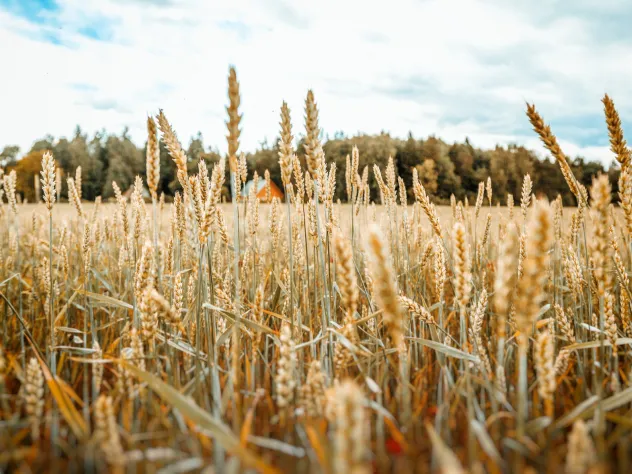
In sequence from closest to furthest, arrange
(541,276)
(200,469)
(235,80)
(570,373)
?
(541,276), (200,469), (235,80), (570,373)

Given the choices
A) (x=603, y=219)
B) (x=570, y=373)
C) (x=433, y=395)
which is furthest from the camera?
(x=570, y=373)

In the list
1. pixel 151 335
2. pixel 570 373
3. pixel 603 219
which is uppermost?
pixel 603 219

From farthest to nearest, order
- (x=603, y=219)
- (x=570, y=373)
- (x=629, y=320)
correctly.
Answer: (x=629, y=320) → (x=570, y=373) → (x=603, y=219)

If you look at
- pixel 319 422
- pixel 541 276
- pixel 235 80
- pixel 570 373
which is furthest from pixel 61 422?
pixel 570 373

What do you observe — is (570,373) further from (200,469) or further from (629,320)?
(200,469)

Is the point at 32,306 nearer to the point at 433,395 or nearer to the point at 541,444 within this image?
the point at 433,395

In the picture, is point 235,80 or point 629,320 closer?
point 235,80

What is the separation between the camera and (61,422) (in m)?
1.30

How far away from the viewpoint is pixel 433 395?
63.3 inches

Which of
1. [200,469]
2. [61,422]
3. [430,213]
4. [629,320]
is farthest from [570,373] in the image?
[61,422]

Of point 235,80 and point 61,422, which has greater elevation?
point 235,80

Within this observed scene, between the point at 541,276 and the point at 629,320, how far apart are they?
1.73m

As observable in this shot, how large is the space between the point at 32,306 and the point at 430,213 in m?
2.28

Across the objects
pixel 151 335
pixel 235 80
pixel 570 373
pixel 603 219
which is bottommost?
pixel 570 373
